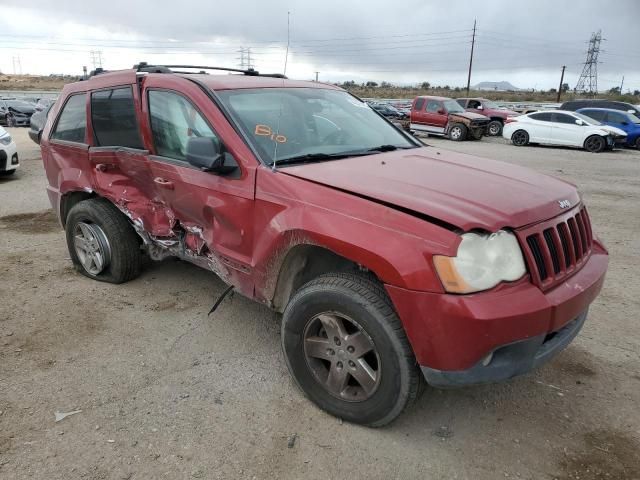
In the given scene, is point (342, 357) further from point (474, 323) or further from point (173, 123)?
point (173, 123)

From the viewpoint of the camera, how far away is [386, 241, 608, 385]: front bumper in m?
2.16

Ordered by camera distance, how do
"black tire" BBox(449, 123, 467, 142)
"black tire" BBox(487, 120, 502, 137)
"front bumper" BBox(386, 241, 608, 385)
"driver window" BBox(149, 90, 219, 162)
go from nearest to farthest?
"front bumper" BBox(386, 241, 608, 385) < "driver window" BBox(149, 90, 219, 162) < "black tire" BBox(449, 123, 467, 142) < "black tire" BBox(487, 120, 502, 137)

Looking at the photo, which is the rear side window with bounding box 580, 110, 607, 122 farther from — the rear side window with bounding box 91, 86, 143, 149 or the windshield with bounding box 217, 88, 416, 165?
the rear side window with bounding box 91, 86, 143, 149

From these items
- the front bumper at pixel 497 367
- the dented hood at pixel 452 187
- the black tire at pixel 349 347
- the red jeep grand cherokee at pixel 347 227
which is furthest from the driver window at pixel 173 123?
the front bumper at pixel 497 367

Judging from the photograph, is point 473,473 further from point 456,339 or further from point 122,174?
point 122,174

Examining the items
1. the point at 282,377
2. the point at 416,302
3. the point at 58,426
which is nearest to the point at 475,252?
the point at 416,302

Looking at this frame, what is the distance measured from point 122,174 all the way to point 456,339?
305cm

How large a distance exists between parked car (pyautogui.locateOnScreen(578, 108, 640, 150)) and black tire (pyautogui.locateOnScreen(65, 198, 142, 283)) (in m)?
19.2

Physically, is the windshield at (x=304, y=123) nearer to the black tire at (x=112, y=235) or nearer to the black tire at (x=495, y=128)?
the black tire at (x=112, y=235)

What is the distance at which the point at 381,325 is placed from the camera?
7.89 feet

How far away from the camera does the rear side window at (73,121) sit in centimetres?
443

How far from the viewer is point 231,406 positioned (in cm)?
290

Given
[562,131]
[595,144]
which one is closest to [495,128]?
[562,131]

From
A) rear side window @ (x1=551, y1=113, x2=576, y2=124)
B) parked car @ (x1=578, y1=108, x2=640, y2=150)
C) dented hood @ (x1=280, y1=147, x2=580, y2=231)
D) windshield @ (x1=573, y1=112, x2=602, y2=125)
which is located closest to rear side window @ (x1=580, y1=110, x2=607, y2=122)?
parked car @ (x1=578, y1=108, x2=640, y2=150)
